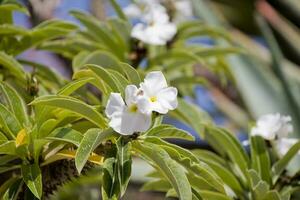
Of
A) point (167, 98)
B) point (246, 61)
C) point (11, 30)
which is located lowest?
point (246, 61)

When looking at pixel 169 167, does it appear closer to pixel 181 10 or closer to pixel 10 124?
pixel 10 124

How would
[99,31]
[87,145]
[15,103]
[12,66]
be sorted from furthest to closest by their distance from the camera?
[99,31]
[12,66]
[15,103]
[87,145]

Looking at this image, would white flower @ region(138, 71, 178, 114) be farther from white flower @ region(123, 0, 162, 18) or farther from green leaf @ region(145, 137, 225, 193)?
white flower @ region(123, 0, 162, 18)

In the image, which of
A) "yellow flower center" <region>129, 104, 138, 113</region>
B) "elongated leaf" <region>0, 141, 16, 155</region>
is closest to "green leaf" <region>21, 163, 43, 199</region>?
"elongated leaf" <region>0, 141, 16, 155</region>

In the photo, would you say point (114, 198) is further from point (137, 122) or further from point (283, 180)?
point (283, 180)

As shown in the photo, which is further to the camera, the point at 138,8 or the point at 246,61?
the point at 246,61

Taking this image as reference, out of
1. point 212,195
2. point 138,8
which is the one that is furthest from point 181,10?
point 212,195

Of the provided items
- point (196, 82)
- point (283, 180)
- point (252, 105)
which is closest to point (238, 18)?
point (252, 105)
